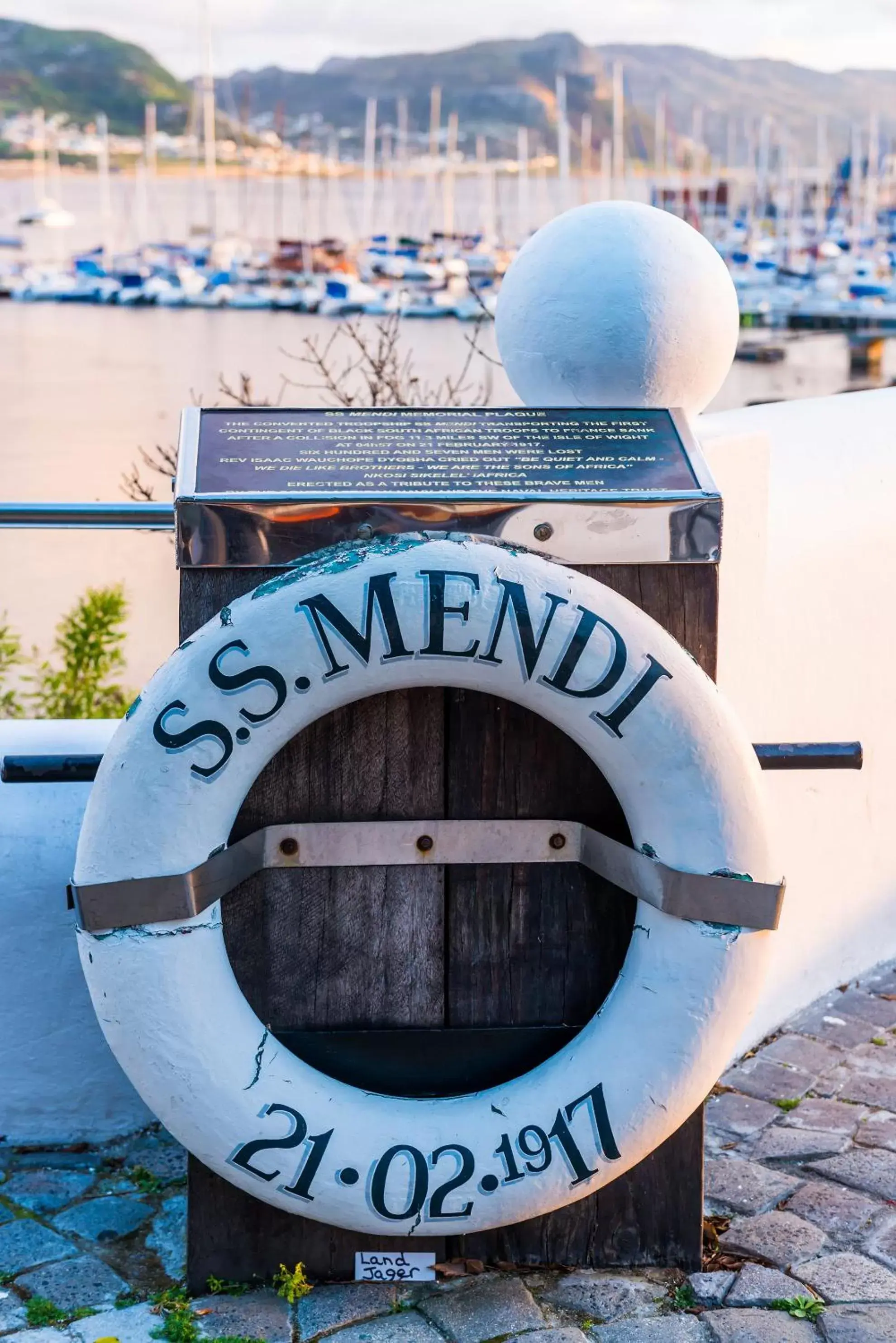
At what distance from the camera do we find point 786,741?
285 centimetres

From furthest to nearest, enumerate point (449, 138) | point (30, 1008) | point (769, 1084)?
point (449, 138)
point (769, 1084)
point (30, 1008)

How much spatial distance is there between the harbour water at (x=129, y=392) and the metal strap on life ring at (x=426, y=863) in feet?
11.9

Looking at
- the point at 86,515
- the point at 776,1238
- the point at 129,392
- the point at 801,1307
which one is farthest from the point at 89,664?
the point at 129,392

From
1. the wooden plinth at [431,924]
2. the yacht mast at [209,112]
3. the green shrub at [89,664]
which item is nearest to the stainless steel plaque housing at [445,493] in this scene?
the wooden plinth at [431,924]

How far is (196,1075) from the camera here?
1.89 metres

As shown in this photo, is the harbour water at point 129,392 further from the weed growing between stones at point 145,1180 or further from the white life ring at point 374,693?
the white life ring at point 374,693

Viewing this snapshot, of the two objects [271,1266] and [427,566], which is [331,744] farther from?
[271,1266]

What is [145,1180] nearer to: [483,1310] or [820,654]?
[483,1310]

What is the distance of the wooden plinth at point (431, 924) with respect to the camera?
2004mm

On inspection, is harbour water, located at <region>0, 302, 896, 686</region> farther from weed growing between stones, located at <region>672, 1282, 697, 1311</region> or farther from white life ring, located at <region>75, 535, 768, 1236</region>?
weed growing between stones, located at <region>672, 1282, 697, 1311</region>

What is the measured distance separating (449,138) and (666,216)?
61423 millimetres

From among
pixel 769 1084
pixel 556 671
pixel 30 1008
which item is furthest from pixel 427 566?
pixel 769 1084

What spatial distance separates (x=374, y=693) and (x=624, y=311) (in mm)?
793

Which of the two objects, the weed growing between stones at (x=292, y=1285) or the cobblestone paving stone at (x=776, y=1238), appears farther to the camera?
the cobblestone paving stone at (x=776, y=1238)
